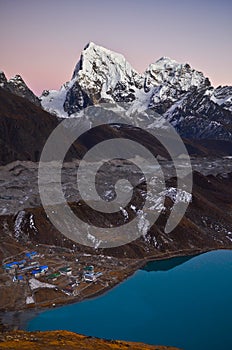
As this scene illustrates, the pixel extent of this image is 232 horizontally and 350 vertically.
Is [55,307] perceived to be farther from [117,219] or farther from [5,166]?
[5,166]

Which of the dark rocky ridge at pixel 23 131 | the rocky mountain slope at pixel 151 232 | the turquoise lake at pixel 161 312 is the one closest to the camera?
the turquoise lake at pixel 161 312

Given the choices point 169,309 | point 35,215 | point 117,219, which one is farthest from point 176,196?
point 169,309

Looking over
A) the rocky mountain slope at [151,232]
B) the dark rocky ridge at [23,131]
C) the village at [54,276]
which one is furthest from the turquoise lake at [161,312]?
the dark rocky ridge at [23,131]

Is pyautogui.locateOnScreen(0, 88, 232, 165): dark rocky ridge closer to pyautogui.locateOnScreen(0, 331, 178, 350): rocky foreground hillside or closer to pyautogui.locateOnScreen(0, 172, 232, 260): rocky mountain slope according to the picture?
pyautogui.locateOnScreen(0, 172, 232, 260): rocky mountain slope

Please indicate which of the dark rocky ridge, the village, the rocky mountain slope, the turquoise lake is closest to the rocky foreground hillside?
the turquoise lake

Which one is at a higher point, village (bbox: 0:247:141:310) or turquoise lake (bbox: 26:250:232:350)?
village (bbox: 0:247:141:310)

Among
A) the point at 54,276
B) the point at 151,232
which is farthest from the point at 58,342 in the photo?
the point at 151,232

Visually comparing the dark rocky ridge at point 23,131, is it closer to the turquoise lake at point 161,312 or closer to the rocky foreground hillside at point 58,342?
the turquoise lake at point 161,312

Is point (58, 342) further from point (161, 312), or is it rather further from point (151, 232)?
point (151, 232)
